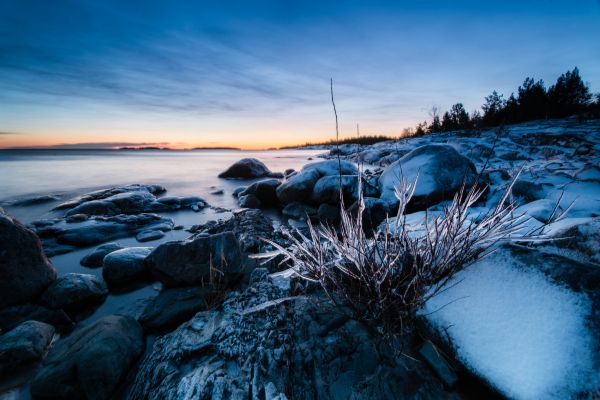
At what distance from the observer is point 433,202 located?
4.69 m

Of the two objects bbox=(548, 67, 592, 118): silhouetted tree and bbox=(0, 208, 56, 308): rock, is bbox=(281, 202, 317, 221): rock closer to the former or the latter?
bbox=(0, 208, 56, 308): rock

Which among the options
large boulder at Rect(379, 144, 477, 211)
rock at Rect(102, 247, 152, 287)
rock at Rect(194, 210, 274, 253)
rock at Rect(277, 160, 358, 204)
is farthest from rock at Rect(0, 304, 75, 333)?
rock at Rect(277, 160, 358, 204)

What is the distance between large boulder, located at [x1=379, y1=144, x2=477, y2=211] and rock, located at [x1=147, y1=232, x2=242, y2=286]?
297 centimetres

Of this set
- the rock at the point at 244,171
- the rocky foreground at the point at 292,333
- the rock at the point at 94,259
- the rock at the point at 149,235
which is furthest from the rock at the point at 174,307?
the rock at the point at 244,171

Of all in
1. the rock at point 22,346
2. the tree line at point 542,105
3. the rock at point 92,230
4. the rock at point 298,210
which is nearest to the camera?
the rock at point 22,346

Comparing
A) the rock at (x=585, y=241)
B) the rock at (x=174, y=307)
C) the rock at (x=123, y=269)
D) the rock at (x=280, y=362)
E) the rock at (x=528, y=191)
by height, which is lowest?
the rock at (x=174, y=307)

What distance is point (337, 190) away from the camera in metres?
5.95

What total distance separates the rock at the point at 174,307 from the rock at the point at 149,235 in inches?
97.4

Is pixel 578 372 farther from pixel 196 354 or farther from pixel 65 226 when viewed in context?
pixel 65 226

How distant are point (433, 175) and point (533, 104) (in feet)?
146

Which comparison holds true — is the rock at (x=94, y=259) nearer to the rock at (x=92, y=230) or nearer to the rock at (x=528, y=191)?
the rock at (x=92, y=230)

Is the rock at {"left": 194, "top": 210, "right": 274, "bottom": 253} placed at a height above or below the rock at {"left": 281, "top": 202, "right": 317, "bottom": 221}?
above

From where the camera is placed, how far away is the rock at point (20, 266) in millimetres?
2428

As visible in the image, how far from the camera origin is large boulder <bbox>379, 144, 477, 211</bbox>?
4.70 metres
